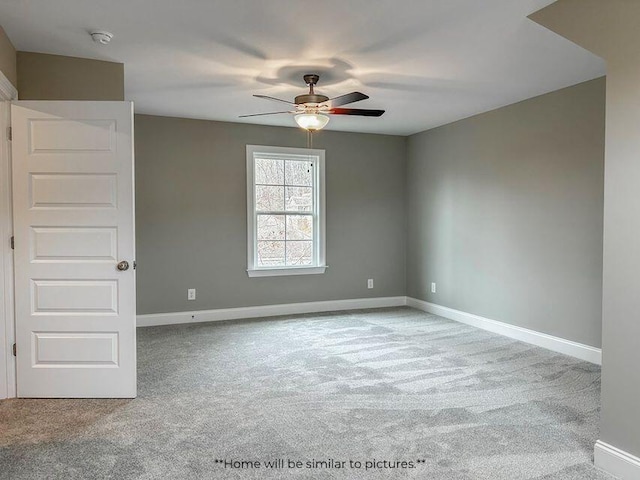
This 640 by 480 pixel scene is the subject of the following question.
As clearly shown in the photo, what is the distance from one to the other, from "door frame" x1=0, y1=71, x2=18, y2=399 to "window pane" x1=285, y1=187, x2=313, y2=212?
3347 millimetres

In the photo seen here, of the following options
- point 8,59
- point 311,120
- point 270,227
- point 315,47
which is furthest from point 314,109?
point 270,227

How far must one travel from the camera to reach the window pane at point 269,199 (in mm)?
5895

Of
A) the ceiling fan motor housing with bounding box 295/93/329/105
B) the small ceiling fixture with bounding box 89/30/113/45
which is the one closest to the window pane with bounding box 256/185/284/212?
the ceiling fan motor housing with bounding box 295/93/329/105

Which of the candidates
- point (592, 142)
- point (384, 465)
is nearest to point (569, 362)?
point (592, 142)

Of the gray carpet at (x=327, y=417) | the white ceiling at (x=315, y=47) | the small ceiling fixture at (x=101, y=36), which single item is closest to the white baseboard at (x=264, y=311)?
the gray carpet at (x=327, y=417)

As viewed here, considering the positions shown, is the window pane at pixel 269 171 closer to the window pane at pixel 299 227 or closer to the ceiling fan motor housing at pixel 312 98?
the window pane at pixel 299 227

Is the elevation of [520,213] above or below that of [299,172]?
below

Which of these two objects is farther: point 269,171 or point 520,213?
point 269,171

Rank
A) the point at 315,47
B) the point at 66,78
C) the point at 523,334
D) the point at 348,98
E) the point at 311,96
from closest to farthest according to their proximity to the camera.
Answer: the point at 315,47 → the point at 66,78 → the point at 348,98 → the point at 311,96 → the point at 523,334

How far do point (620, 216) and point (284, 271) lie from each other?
422 centimetres

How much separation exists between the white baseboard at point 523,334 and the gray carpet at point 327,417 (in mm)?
133

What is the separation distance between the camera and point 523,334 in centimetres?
471

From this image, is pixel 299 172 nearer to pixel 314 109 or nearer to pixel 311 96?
pixel 314 109

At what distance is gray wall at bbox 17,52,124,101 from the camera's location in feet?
10.7
